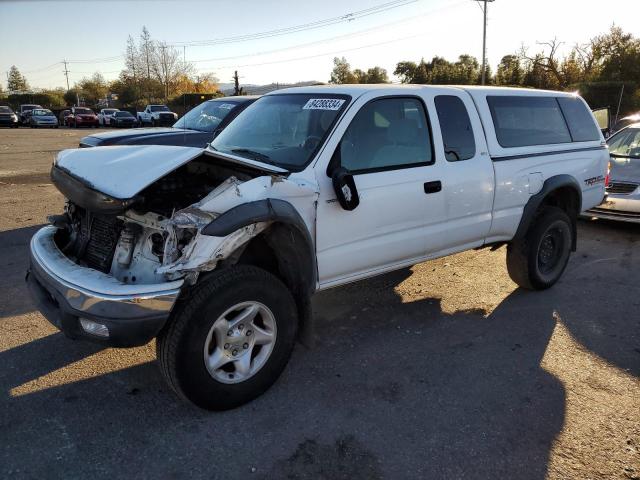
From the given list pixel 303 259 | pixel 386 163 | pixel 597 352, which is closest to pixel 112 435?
pixel 303 259

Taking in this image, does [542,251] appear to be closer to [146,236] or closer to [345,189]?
[345,189]

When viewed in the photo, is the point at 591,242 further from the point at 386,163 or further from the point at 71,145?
the point at 71,145

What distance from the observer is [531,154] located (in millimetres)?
4688

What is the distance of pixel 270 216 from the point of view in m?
2.96

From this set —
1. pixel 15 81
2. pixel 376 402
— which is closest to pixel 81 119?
pixel 376 402

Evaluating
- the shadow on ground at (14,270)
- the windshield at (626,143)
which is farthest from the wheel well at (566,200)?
the shadow on ground at (14,270)

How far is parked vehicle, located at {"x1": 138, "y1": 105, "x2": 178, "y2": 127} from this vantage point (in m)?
37.4

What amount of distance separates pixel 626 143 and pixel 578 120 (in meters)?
3.96

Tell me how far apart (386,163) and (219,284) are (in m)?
1.60

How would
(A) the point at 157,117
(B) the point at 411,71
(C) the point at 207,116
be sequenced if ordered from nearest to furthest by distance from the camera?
1. (C) the point at 207,116
2. (A) the point at 157,117
3. (B) the point at 411,71

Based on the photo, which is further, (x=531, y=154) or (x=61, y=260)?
(x=531, y=154)

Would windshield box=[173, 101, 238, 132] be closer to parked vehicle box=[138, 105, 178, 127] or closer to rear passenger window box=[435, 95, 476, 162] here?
rear passenger window box=[435, 95, 476, 162]

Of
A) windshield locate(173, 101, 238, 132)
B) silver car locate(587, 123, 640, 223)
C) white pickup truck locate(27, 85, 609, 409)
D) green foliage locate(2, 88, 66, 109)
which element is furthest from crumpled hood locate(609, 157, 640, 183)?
green foliage locate(2, 88, 66, 109)

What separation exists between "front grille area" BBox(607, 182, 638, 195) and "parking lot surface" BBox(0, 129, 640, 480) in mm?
3059
